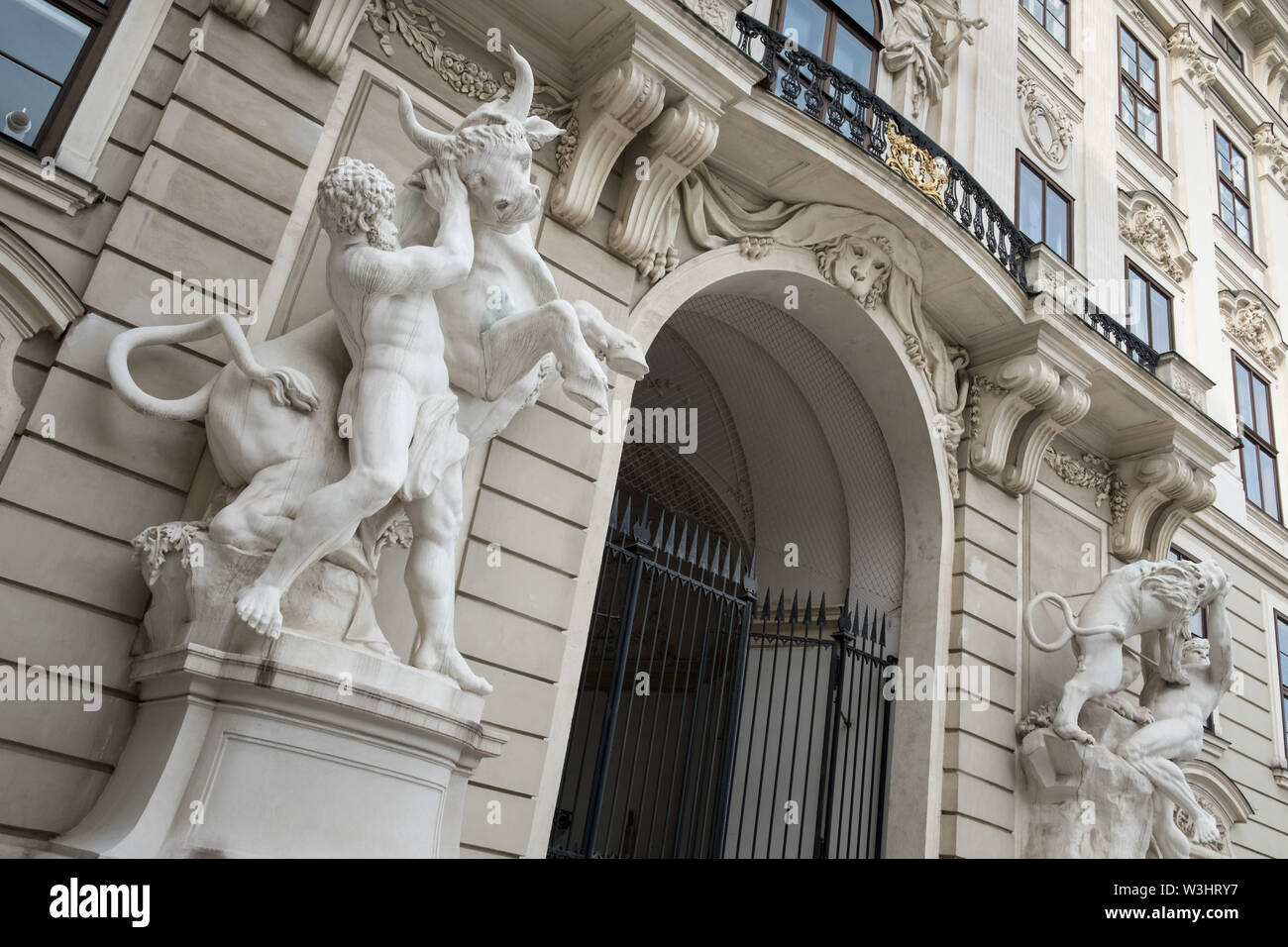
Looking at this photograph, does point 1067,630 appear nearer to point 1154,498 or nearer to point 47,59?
point 1154,498

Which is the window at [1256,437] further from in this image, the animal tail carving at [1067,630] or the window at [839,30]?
the window at [839,30]

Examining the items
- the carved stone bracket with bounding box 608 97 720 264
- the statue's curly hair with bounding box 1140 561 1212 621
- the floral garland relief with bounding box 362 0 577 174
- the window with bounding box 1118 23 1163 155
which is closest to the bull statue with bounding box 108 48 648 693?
the floral garland relief with bounding box 362 0 577 174

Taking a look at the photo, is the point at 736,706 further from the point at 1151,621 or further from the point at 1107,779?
the point at 1151,621

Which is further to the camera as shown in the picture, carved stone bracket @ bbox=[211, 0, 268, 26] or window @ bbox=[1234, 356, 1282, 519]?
window @ bbox=[1234, 356, 1282, 519]

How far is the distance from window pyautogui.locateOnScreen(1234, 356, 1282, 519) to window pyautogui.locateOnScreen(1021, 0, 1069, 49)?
534 cm

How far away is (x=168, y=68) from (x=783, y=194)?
4.76m

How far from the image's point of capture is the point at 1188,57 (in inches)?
627

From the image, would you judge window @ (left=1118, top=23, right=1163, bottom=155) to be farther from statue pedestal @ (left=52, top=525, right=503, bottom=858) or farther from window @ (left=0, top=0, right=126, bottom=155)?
statue pedestal @ (left=52, top=525, right=503, bottom=858)

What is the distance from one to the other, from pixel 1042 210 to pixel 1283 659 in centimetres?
706

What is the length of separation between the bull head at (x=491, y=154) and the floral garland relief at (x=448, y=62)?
1619 mm

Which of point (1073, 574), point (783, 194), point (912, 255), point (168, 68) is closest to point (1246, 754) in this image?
point (1073, 574)

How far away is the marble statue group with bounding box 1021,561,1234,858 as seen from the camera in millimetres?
8602

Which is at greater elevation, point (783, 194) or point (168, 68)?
point (783, 194)
